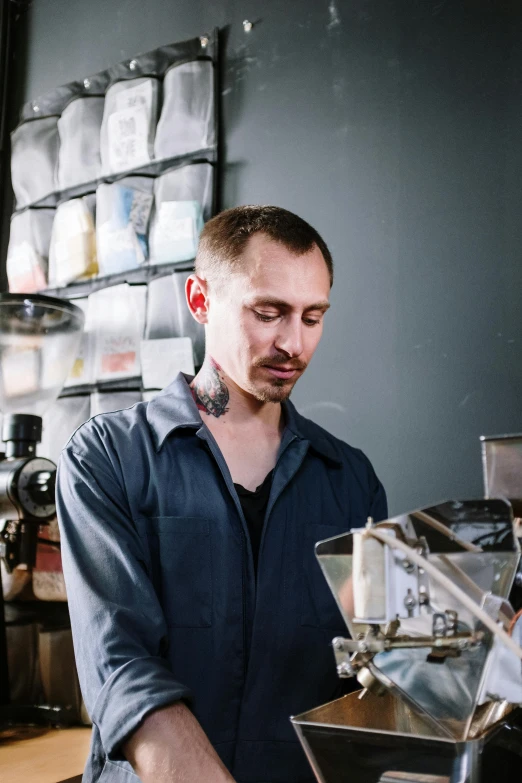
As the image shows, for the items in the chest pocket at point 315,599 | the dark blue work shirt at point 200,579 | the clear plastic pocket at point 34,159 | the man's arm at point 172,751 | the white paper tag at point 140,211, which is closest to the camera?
the man's arm at point 172,751

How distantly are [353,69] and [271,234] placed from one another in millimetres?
841

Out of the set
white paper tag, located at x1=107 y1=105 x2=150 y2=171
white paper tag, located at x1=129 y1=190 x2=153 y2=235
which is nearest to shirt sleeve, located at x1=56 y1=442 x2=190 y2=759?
white paper tag, located at x1=129 y1=190 x2=153 y2=235

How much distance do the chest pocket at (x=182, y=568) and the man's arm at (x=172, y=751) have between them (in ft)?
0.98

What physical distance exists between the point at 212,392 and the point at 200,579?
411 millimetres

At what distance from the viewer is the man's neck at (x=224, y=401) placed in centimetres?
161

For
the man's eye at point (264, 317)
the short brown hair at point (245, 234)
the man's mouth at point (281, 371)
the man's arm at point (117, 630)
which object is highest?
the short brown hair at point (245, 234)

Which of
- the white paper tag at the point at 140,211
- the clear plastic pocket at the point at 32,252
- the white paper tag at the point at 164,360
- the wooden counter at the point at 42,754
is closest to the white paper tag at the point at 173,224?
the white paper tag at the point at 140,211

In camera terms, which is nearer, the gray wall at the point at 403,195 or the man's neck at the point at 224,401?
the man's neck at the point at 224,401

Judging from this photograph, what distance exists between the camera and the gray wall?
5.95 feet

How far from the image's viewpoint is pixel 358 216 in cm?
205

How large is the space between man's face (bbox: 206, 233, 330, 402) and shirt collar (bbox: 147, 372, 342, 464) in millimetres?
119

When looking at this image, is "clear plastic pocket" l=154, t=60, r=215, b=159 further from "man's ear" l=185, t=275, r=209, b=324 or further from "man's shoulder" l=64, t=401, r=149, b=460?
"man's shoulder" l=64, t=401, r=149, b=460

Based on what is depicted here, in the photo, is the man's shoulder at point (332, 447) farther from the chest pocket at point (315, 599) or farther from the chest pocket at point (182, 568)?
the chest pocket at point (182, 568)

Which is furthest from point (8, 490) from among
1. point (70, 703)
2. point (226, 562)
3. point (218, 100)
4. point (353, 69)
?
point (353, 69)
